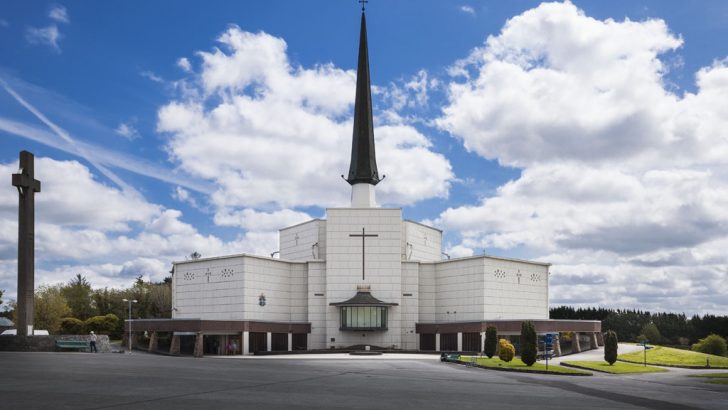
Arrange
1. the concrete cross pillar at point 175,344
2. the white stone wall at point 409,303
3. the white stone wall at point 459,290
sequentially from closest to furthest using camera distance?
the concrete cross pillar at point 175,344, the white stone wall at point 459,290, the white stone wall at point 409,303

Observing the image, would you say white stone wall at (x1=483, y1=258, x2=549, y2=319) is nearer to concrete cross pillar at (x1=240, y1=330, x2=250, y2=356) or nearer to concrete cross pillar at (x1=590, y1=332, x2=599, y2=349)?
concrete cross pillar at (x1=590, y1=332, x2=599, y2=349)

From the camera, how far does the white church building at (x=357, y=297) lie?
72.2m

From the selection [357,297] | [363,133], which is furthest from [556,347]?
[363,133]

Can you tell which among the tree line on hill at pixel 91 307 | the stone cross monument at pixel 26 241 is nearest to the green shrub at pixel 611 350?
the stone cross monument at pixel 26 241

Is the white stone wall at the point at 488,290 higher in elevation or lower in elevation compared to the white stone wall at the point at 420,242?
lower

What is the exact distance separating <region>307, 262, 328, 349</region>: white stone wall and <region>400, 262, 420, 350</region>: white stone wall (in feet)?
28.5

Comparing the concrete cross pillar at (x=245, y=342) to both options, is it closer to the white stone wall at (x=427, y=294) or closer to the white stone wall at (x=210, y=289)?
the white stone wall at (x=210, y=289)

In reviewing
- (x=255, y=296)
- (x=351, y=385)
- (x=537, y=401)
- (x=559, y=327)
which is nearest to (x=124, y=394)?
(x=351, y=385)

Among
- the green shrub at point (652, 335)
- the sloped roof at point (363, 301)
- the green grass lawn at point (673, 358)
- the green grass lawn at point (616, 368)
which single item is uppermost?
the sloped roof at point (363, 301)

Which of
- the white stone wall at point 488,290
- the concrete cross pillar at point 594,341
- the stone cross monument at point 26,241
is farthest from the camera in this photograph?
the concrete cross pillar at point 594,341

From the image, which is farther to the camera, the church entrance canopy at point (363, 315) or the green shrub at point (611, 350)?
the church entrance canopy at point (363, 315)

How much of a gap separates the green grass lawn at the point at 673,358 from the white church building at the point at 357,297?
11.2 meters

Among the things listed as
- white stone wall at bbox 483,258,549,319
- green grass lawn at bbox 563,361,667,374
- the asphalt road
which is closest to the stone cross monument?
the asphalt road

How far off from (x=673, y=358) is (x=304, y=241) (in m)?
42.2
